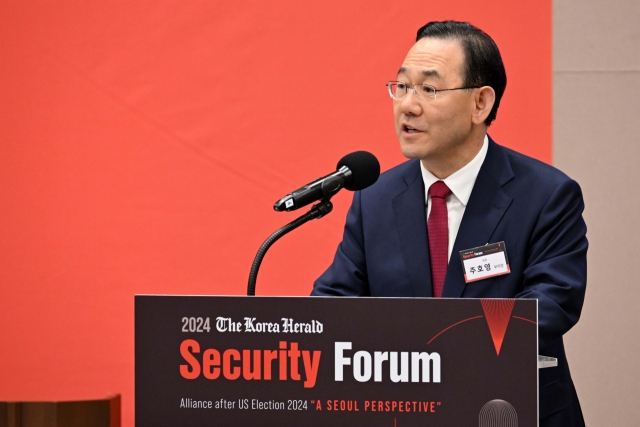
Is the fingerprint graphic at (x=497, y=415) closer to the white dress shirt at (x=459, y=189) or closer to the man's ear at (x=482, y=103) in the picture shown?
the white dress shirt at (x=459, y=189)

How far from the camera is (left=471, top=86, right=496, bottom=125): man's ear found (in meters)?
1.91

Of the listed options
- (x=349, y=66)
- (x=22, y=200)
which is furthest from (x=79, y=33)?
(x=349, y=66)

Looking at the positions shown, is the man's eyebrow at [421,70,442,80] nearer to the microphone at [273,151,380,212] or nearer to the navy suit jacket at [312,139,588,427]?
the navy suit jacket at [312,139,588,427]

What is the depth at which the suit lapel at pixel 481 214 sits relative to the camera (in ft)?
5.70

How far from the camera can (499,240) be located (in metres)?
1.78

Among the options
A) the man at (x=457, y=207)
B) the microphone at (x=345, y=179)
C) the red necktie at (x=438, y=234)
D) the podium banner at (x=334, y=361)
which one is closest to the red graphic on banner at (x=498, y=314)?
the podium banner at (x=334, y=361)

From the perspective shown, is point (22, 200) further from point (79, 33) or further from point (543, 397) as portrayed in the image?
point (543, 397)

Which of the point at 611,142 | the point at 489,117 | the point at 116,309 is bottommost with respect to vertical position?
the point at 116,309

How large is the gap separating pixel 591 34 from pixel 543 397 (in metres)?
1.76

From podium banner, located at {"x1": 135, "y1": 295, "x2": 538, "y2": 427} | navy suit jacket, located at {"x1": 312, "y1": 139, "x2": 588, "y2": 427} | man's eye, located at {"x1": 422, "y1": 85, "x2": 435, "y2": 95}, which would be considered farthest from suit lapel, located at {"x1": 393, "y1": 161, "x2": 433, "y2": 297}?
podium banner, located at {"x1": 135, "y1": 295, "x2": 538, "y2": 427}

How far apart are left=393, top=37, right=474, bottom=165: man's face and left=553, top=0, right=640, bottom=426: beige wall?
1.24m

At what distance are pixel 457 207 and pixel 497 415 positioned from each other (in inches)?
31.3

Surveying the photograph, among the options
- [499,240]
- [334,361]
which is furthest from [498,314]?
[499,240]

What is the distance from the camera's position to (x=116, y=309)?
2.96 meters
